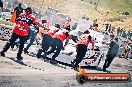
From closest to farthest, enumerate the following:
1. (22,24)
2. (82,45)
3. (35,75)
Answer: (35,75)
(22,24)
(82,45)

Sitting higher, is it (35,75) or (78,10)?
(35,75)

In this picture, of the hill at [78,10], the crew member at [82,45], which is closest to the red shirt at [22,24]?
the crew member at [82,45]

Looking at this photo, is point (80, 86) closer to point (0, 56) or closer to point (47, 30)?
point (0, 56)

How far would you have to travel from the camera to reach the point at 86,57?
14281 millimetres

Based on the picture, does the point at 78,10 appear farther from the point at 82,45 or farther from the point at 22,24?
the point at 22,24

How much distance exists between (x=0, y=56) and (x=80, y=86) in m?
3.98

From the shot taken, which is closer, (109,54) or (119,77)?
(119,77)

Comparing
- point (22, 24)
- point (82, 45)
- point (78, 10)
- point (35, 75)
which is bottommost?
point (78, 10)

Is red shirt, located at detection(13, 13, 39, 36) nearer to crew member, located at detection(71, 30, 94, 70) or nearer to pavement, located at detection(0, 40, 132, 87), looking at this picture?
pavement, located at detection(0, 40, 132, 87)

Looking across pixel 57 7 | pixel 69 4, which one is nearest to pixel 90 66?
pixel 57 7

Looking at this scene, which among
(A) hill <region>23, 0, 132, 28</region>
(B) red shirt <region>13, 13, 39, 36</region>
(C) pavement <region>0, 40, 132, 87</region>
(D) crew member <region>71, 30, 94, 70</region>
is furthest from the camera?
(A) hill <region>23, 0, 132, 28</region>

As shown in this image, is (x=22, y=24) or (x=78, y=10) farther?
(x=78, y=10)

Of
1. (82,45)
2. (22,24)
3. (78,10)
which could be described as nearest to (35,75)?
(22,24)

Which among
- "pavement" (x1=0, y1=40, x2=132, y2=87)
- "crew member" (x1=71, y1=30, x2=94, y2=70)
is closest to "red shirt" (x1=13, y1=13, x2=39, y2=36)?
"pavement" (x1=0, y1=40, x2=132, y2=87)
